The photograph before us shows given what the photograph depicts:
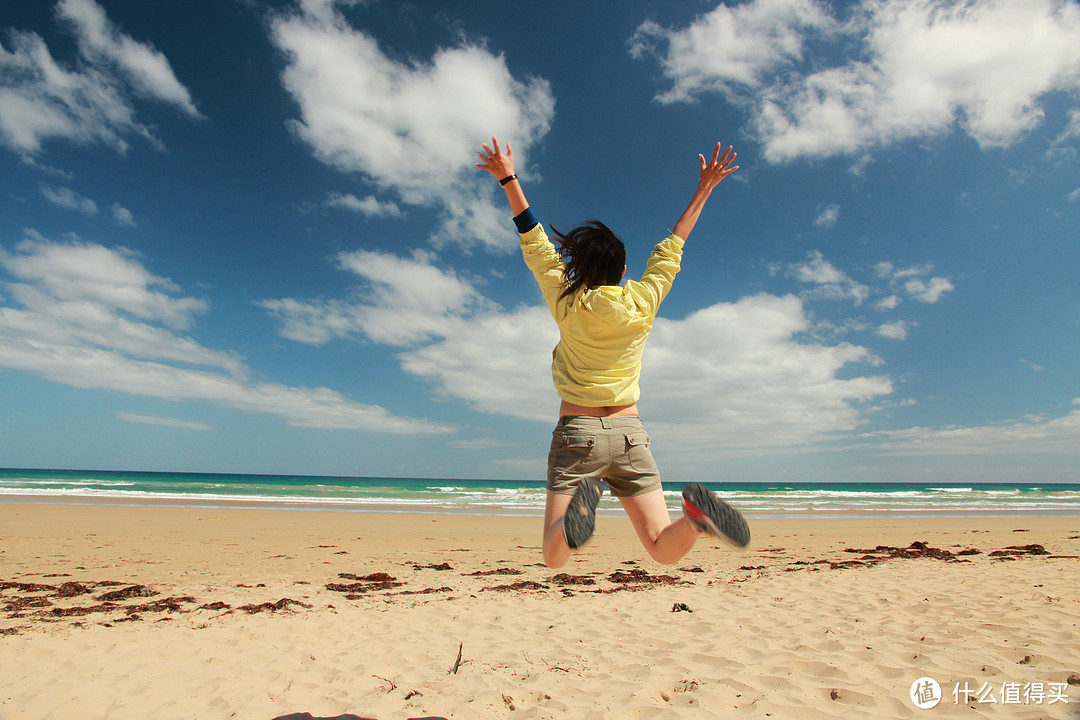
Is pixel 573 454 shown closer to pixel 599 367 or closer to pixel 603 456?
pixel 603 456

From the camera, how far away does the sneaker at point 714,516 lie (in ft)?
7.08

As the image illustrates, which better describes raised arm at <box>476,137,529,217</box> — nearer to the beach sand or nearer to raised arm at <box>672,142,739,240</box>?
raised arm at <box>672,142,739,240</box>

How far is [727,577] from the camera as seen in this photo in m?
8.30

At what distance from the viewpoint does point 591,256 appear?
2.48m

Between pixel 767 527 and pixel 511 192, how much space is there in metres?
17.0

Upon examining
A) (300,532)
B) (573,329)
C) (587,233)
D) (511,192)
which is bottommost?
(300,532)

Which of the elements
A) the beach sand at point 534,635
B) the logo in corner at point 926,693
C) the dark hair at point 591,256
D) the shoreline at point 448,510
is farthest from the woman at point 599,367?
the shoreline at point 448,510

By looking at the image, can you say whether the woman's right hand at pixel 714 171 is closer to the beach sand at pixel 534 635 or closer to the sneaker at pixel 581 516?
A: the sneaker at pixel 581 516

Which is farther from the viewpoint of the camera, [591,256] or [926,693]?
[926,693]

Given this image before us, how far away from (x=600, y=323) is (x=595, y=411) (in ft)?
1.44

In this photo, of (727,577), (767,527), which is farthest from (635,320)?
(767,527)

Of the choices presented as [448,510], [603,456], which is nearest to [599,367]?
[603,456]

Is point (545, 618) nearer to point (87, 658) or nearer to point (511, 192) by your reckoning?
point (87, 658)

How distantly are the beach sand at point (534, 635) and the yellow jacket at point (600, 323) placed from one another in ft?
7.99
